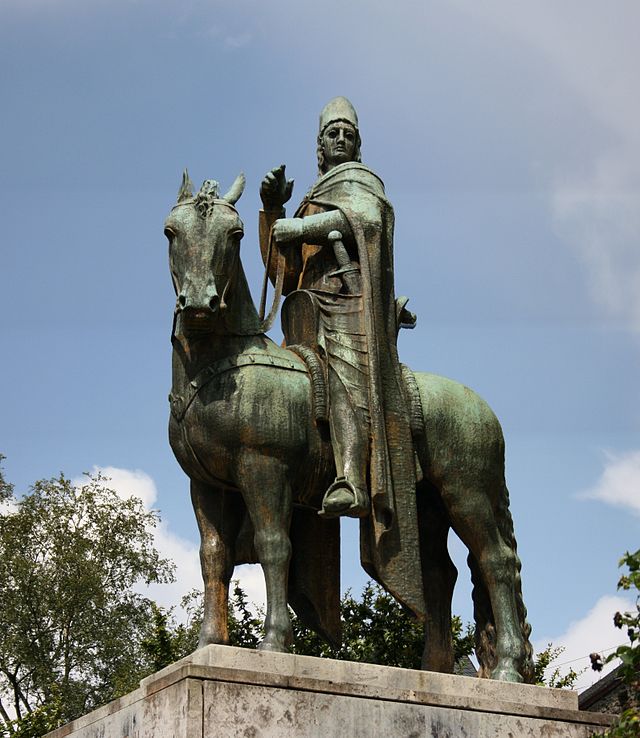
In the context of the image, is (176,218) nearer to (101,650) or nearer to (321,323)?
(321,323)

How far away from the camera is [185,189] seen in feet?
32.8

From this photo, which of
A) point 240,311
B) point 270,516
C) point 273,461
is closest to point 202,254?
point 240,311

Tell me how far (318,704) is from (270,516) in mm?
1418

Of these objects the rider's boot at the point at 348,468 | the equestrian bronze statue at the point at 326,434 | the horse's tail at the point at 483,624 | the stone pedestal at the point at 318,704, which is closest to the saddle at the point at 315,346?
the equestrian bronze statue at the point at 326,434

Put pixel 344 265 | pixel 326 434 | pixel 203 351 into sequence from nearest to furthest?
pixel 203 351, pixel 326 434, pixel 344 265

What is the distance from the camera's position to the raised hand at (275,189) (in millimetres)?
10969

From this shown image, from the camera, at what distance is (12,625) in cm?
2973

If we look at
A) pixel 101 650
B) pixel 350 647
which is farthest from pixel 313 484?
pixel 101 650

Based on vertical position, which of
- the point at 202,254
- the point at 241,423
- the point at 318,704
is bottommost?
the point at 318,704

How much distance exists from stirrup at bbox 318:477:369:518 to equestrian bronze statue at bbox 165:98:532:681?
0.01 m

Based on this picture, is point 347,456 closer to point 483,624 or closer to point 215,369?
point 215,369

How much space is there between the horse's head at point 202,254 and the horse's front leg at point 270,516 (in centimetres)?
108

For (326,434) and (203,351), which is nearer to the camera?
(203,351)

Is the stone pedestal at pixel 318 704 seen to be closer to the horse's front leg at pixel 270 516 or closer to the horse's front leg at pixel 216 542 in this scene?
the horse's front leg at pixel 270 516
